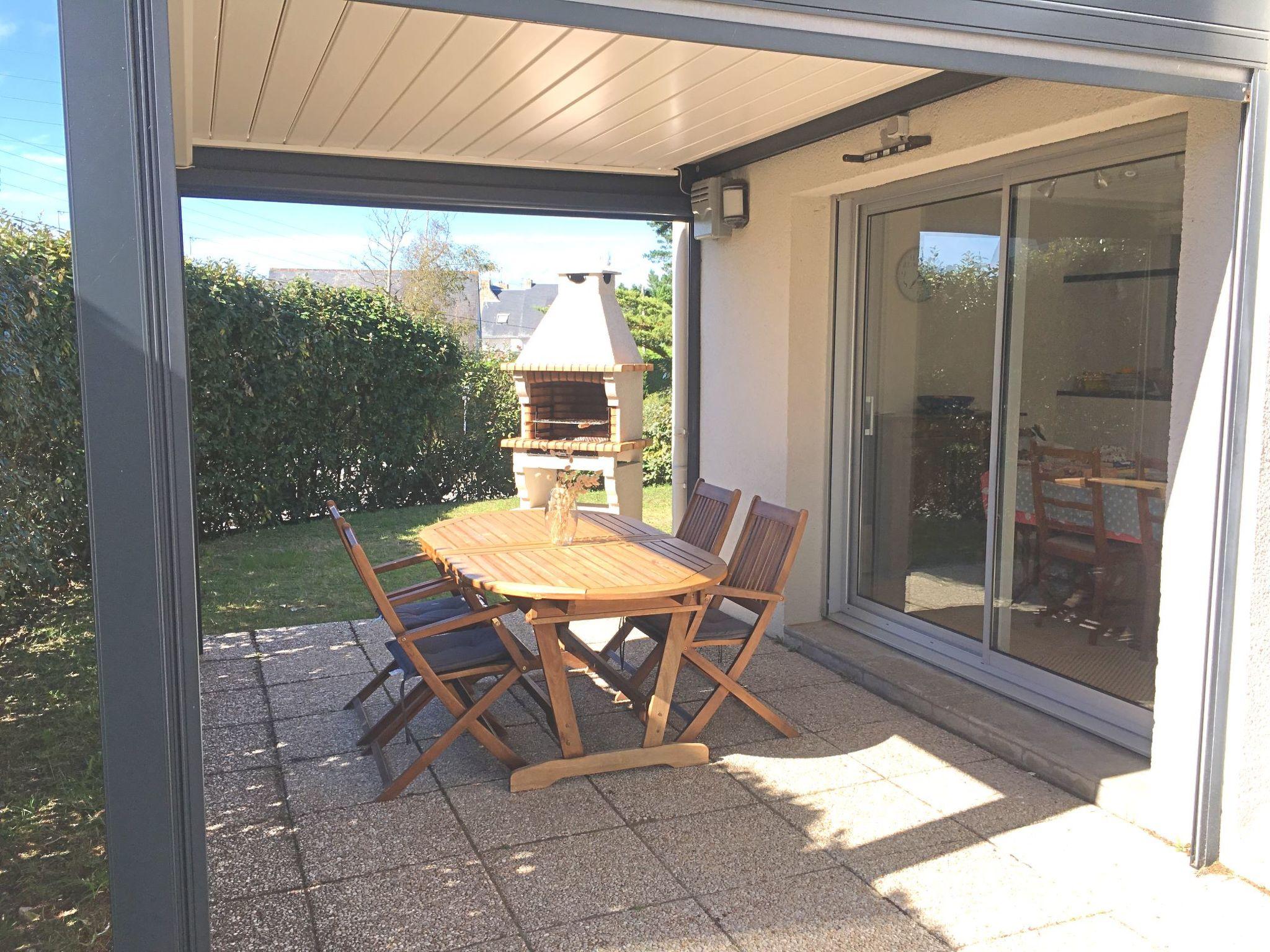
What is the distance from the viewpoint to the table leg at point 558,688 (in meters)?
3.94

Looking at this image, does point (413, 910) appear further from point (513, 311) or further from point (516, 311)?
point (516, 311)

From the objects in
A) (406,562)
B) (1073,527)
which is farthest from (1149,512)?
(406,562)

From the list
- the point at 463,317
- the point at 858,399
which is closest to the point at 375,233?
the point at 463,317

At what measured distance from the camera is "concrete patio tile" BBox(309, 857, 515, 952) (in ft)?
→ 9.52

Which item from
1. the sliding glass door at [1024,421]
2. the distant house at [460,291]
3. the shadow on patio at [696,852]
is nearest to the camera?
the shadow on patio at [696,852]

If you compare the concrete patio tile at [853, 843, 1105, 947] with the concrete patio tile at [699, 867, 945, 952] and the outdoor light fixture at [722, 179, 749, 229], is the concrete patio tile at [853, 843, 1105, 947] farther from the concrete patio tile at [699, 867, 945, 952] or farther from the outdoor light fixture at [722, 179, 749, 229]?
the outdoor light fixture at [722, 179, 749, 229]

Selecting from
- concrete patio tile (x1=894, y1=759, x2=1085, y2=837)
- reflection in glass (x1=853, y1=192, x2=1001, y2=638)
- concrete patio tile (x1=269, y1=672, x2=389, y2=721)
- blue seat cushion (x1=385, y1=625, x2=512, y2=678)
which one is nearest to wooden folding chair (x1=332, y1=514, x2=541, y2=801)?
blue seat cushion (x1=385, y1=625, x2=512, y2=678)

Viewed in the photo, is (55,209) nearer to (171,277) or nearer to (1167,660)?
(171,277)

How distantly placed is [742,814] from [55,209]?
2.86 meters

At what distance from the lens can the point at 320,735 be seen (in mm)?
4434

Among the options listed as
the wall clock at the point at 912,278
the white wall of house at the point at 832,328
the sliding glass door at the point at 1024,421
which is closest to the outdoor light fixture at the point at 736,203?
the white wall of house at the point at 832,328

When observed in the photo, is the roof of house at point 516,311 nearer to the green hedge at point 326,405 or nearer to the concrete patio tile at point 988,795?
the green hedge at point 326,405

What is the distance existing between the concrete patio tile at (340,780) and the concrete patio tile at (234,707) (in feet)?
1.99

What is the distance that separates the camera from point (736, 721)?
15.1 feet
